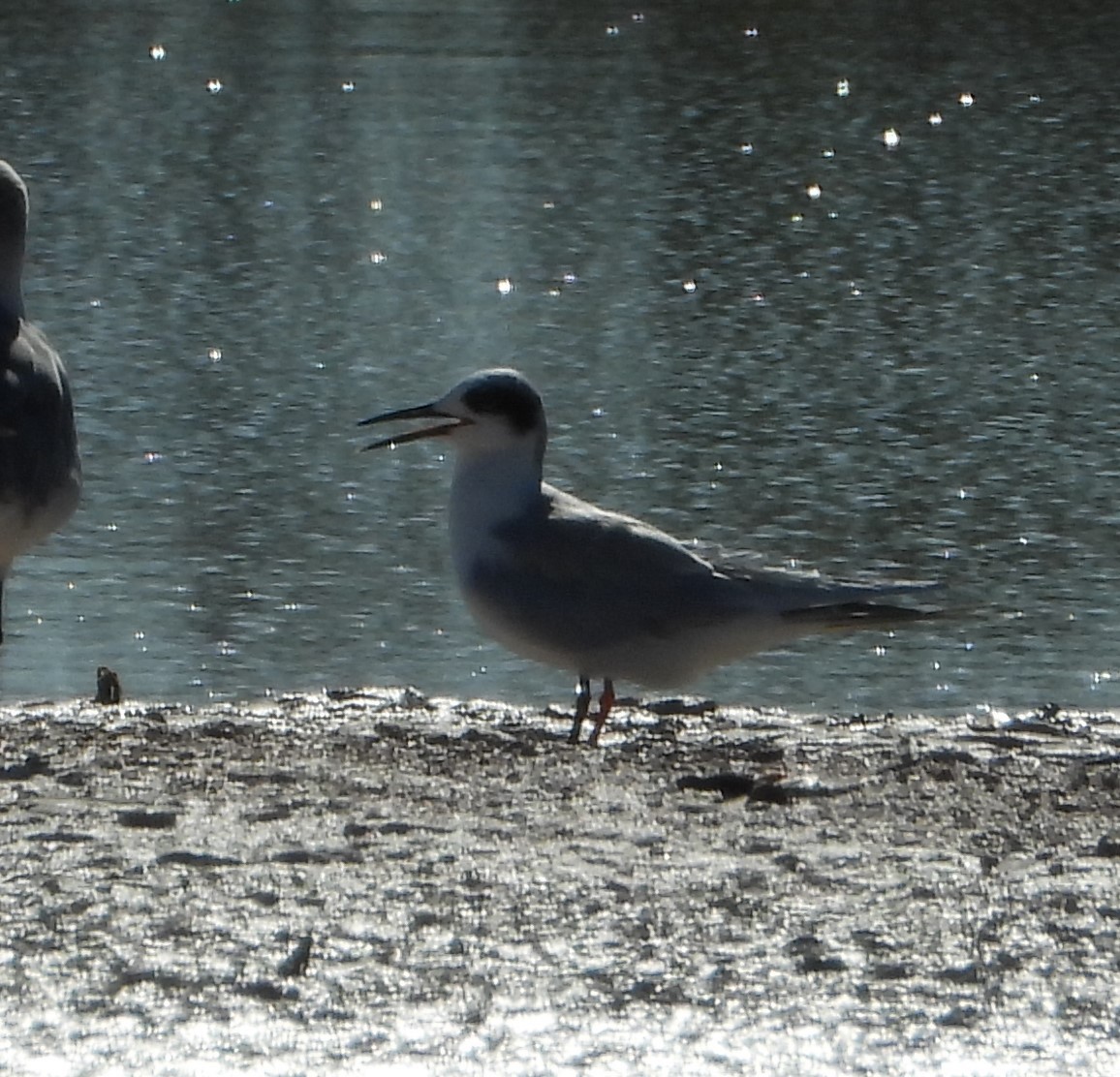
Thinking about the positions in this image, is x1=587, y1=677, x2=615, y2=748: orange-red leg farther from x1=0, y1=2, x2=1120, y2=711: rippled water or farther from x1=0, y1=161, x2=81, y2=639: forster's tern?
x1=0, y1=161, x2=81, y2=639: forster's tern

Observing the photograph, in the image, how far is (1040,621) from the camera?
364 inches

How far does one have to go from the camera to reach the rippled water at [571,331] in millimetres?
9141

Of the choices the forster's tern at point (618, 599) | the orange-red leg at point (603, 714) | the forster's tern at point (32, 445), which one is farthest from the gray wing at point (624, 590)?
the forster's tern at point (32, 445)

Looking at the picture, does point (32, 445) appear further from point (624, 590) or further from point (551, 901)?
point (551, 901)

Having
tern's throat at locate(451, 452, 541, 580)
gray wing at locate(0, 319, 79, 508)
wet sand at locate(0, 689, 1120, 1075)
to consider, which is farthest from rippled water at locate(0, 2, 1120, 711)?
wet sand at locate(0, 689, 1120, 1075)

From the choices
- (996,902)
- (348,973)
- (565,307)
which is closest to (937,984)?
(996,902)

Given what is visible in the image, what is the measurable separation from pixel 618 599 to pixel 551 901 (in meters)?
2.11

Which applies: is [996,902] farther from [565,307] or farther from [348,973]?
[565,307]

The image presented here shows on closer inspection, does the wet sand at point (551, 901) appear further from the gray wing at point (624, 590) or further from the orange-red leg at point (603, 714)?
the gray wing at point (624, 590)

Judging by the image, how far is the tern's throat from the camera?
7.38 m

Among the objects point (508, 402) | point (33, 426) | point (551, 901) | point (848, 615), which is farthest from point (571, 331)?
point (551, 901)

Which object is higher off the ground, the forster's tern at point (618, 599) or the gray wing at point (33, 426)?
the gray wing at point (33, 426)

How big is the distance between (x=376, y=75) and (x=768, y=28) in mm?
7650

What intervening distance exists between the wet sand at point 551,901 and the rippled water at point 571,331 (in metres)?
1.75
